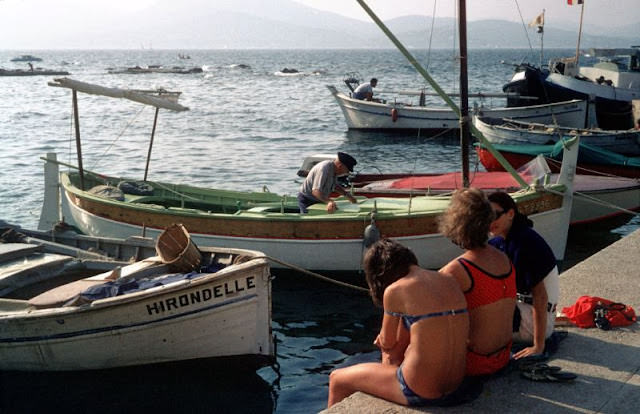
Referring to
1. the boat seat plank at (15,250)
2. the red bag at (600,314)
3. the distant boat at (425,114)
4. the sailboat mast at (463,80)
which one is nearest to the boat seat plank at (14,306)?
the boat seat plank at (15,250)

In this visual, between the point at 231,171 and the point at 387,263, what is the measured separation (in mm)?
22756

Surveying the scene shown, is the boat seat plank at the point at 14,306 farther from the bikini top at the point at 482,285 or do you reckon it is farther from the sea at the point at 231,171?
the bikini top at the point at 482,285

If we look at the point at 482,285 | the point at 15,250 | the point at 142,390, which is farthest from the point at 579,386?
the point at 15,250

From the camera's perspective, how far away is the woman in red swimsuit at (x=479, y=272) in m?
4.64

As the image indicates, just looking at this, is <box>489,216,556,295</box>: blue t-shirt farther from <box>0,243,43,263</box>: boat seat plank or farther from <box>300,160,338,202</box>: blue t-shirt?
<box>0,243,43,263</box>: boat seat plank

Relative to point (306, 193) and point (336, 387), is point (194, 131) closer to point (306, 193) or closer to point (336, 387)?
point (306, 193)

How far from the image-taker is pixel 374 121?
34.1 meters

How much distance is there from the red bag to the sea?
6.17 ft

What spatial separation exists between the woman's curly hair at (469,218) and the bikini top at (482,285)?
159mm

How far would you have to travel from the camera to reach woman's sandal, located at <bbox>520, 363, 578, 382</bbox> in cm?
502

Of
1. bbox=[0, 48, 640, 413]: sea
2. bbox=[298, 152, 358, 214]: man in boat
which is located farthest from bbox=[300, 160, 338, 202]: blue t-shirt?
bbox=[0, 48, 640, 413]: sea

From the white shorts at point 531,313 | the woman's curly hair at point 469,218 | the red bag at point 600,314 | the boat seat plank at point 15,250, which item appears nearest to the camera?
the woman's curly hair at point 469,218

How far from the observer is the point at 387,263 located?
4352 mm

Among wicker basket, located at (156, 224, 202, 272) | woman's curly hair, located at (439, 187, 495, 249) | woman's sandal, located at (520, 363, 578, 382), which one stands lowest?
wicker basket, located at (156, 224, 202, 272)
